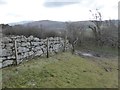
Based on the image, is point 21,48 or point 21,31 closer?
point 21,48

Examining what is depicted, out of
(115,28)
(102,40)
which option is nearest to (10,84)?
(102,40)

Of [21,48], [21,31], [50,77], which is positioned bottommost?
[50,77]

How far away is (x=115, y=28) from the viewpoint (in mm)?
29156

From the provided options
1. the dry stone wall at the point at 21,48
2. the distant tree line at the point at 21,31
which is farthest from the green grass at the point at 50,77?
the distant tree line at the point at 21,31

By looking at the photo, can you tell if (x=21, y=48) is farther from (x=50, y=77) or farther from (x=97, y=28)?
(x=97, y=28)

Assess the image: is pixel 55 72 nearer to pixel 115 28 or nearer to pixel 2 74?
pixel 2 74

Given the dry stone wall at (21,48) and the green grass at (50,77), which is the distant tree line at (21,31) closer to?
the dry stone wall at (21,48)

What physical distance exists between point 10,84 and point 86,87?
2.70 metres


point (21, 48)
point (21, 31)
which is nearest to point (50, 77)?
point (21, 48)

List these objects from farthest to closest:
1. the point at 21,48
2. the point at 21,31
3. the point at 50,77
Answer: the point at 21,31
the point at 21,48
the point at 50,77

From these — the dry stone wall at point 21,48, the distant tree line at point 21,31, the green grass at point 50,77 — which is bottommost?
the green grass at point 50,77

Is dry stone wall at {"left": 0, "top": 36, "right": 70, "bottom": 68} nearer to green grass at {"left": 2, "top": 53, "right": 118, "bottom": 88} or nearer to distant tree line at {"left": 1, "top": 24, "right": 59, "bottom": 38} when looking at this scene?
green grass at {"left": 2, "top": 53, "right": 118, "bottom": 88}

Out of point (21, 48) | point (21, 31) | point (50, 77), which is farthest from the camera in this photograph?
point (21, 31)

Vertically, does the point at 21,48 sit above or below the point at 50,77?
above
